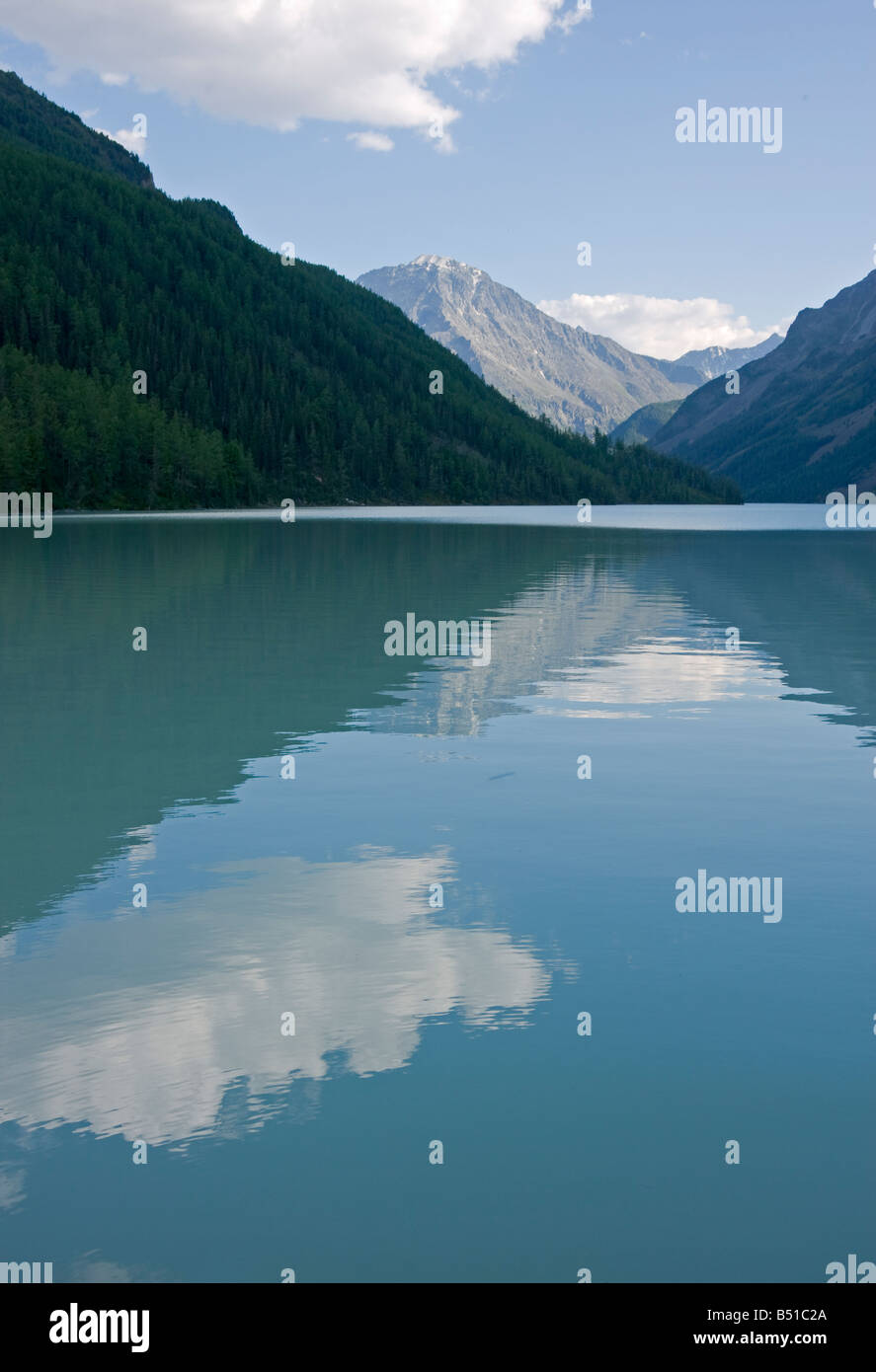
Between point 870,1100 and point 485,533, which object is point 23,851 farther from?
point 485,533

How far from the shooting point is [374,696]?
3338 centimetres

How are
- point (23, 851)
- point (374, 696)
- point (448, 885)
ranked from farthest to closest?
point (374, 696) < point (23, 851) < point (448, 885)

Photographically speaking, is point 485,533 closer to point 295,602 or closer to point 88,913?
point 295,602

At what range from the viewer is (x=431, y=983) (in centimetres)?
1340

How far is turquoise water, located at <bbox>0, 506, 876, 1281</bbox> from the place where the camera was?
9.02 metres

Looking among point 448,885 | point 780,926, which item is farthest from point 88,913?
point 780,926

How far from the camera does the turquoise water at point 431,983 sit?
9.02 metres

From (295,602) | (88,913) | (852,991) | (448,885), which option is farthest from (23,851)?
(295,602)

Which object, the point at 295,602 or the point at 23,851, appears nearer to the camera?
the point at 23,851

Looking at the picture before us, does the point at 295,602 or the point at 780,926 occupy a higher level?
the point at 295,602
